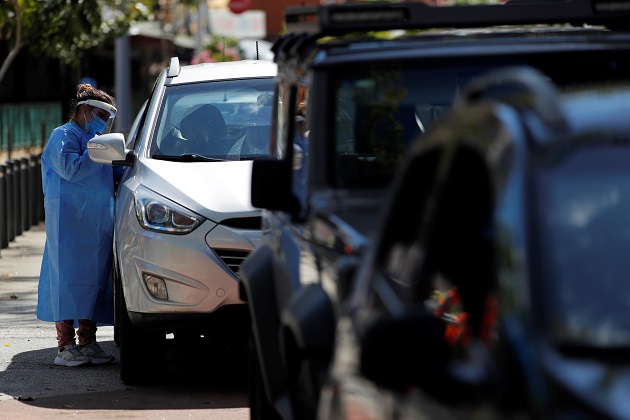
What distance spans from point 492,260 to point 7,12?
15284mm

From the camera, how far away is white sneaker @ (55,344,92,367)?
9.75 m

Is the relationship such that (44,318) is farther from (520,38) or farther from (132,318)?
(520,38)

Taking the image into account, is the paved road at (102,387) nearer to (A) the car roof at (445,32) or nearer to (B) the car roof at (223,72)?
(B) the car roof at (223,72)

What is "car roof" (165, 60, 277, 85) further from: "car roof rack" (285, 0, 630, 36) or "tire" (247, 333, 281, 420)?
"tire" (247, 333, 281, 420)

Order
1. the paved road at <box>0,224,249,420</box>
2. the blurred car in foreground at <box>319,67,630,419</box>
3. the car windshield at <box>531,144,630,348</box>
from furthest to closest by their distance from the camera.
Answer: the paved road at <box>0,224,249,420</box>
the car windshield at <box>531,144,630,348</box>
the blurred car in foreground at <box>319,67,630,419</box>

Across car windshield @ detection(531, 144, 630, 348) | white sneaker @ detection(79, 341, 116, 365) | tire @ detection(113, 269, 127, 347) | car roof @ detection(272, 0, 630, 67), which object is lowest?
white sneaker @ detection(79, 341, 116, 365)

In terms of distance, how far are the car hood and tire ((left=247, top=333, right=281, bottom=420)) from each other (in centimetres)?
219

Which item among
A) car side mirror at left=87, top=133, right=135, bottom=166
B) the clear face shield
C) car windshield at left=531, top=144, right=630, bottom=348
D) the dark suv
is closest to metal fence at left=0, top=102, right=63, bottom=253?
the clear face shield

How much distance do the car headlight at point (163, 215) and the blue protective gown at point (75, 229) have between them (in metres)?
0.90

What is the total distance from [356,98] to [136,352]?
354 centimetres

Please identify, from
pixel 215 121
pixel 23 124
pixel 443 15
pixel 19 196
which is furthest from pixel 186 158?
pixel 23 124

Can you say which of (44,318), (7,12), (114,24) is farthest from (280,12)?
(44,318)

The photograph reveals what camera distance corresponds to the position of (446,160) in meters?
3.58

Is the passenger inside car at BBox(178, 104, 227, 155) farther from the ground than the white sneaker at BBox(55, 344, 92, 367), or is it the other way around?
the passenger inside car at BBox(178, 104, 227, 155)
